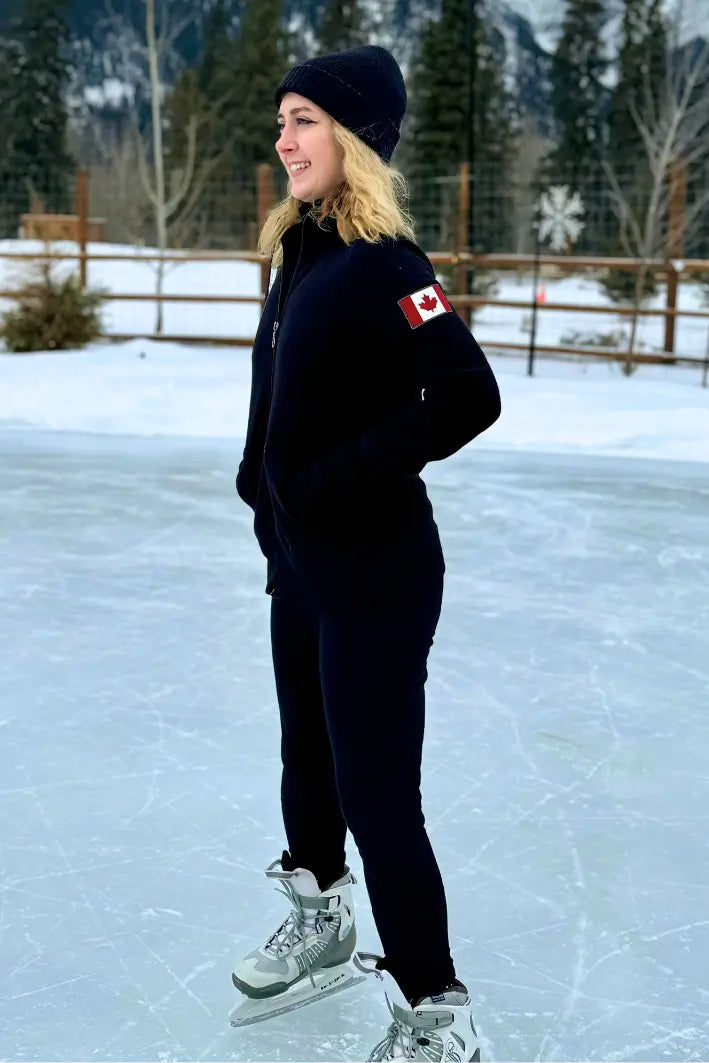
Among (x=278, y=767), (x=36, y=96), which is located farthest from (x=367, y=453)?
(x=36, y=96)

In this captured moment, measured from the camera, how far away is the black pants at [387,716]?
5.18 feet

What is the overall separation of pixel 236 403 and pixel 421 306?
7154 millimetres

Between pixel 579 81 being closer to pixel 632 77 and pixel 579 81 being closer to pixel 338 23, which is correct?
pixel 338 23

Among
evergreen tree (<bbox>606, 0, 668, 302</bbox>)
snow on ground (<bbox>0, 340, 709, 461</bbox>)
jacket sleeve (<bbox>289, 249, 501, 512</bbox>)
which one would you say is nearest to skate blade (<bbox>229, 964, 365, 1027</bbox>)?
jacket sleeve (<bbox>289, 249, 501, 512</bbox>)

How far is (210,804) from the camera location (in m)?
2.62

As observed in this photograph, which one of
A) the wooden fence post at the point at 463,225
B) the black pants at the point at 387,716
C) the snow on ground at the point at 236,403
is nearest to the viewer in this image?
the black pants at the point at 387,716

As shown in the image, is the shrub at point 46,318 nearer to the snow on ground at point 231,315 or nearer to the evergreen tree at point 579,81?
the snow on ground at point 231,315

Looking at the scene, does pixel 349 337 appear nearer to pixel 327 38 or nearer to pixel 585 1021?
pixel 585 1021

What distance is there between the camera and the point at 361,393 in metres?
1.54

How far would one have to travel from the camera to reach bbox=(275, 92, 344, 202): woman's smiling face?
155 centimetres

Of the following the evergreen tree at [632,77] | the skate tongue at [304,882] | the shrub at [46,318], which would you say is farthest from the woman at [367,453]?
the evergreen tree at [632,77]

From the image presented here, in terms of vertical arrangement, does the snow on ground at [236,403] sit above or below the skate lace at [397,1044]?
below

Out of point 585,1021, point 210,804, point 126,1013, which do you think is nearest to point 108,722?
point 210,804

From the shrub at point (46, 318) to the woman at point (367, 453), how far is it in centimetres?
974
